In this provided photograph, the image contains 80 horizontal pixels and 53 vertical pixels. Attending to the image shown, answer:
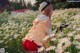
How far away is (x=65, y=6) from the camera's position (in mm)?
22812

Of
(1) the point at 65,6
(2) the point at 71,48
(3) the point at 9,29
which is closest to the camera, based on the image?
(2) the point at 71,48

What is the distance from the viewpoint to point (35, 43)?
597 cm

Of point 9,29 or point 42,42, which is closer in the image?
point 42,42

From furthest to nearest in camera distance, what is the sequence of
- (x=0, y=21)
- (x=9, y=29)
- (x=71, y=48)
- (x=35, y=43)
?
(x=0, y=21) < (x=9, y=29) < (x=35, y=43) < (x=71, y=48)

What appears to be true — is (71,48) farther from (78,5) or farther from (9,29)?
(78,5)

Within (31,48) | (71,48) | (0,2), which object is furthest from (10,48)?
(0,2)

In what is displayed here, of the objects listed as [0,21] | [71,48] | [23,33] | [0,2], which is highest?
[71,48]

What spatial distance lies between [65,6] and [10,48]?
15414 mm

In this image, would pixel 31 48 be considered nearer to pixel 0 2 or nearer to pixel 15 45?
pixel 15 45

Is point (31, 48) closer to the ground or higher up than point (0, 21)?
higher up

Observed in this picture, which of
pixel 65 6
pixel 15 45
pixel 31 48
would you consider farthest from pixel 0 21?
pixel 65 6

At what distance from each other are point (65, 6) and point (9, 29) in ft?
47.6

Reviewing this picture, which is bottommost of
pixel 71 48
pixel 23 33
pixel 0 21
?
pixel 0 21

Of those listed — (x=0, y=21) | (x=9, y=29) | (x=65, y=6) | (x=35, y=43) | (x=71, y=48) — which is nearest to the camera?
(x=71, y=48)
